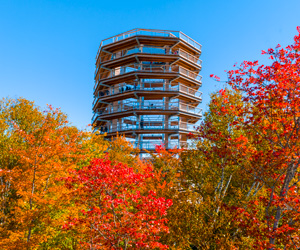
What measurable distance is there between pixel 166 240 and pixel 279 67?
24.0 ft

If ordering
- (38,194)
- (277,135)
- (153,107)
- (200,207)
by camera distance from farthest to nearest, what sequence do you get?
1. (153,107)
2. (38,194)
3. (200,207)
4. (277,135)

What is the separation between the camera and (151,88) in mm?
31703

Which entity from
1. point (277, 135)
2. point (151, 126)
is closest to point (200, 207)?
point (277, 135)

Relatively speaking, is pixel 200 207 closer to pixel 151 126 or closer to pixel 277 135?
pixel 277 135

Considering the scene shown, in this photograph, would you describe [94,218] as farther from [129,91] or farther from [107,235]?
[129,91]

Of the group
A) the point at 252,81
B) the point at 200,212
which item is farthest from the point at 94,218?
the point at 252,81

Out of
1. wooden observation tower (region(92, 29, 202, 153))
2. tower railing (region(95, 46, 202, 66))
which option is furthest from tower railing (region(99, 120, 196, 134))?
tower railing (region(95, 46, 202, 66))

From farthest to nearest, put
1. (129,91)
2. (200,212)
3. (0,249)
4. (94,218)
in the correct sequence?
(129,91) → (0,249) → (200,212) → (94,218)

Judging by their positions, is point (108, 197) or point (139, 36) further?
point (139, 36)

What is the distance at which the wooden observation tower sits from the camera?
29.3 metres

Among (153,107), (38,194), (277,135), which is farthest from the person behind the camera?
(153,107)

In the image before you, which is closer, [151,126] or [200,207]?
[200,207]

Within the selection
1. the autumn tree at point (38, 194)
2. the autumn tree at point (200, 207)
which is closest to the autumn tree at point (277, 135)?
the autumn tree at point (200, 207)

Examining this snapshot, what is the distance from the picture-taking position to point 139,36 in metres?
30.8
